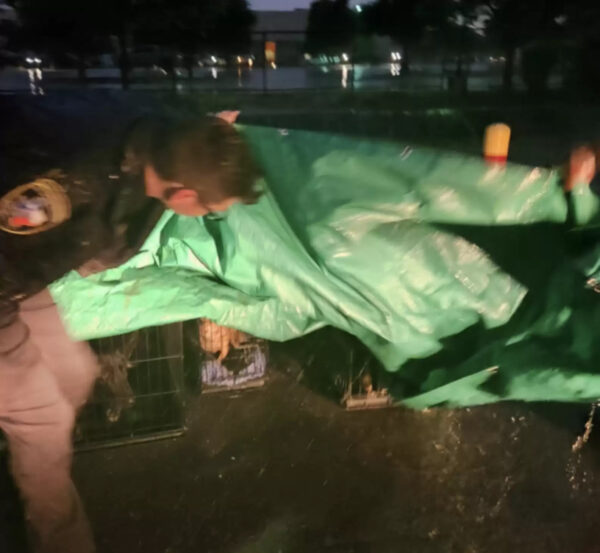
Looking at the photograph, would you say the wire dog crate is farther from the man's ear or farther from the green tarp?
the man's ear

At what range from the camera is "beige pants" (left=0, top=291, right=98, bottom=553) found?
1.45 metres

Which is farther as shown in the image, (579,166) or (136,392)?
(136,392)

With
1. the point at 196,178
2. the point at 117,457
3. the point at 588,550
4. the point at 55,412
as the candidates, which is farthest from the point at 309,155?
the point at 588,550

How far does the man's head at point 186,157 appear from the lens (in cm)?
126

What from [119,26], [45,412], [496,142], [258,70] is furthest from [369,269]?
[45,412]

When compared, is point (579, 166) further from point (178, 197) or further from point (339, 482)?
point (339, 482)

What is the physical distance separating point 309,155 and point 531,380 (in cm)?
68

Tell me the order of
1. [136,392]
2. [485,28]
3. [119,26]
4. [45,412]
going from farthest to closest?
[136,392], [45,412], [485,28], [119,26]

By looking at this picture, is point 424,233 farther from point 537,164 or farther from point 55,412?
point 55,412

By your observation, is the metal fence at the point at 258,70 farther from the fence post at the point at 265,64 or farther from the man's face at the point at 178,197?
the man's face at the point at 178,197

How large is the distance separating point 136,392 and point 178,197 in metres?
0.78

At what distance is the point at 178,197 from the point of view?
1312mm

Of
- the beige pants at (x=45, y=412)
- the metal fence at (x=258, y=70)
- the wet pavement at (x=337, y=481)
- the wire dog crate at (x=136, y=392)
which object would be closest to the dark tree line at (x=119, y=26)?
the metal fence at (x=258, y=70)

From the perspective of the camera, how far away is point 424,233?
1451 millimetres
